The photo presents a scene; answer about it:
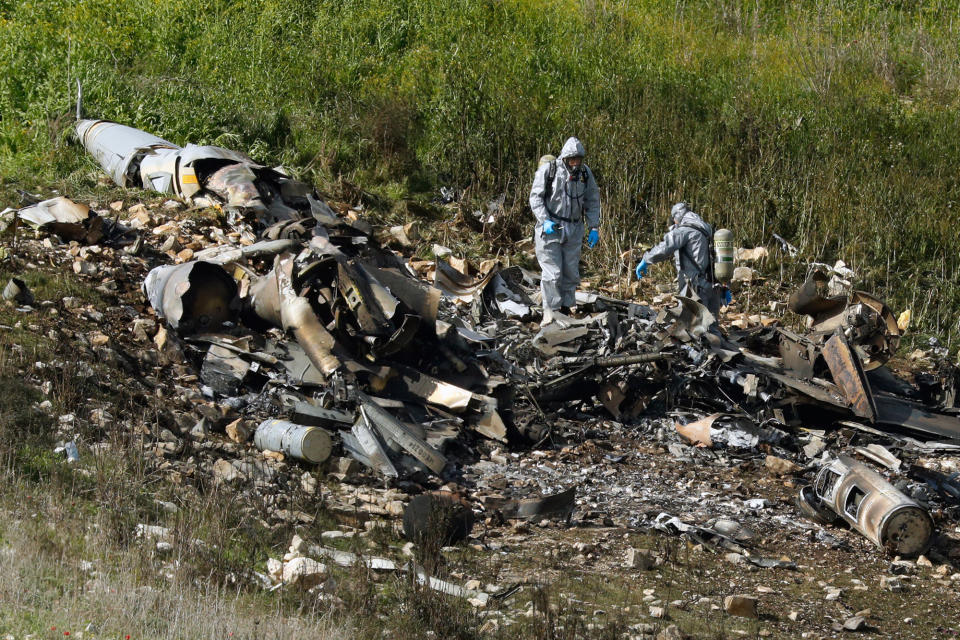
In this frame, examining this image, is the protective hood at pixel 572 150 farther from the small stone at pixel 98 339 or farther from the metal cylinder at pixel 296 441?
the small stone at pixel 98 339

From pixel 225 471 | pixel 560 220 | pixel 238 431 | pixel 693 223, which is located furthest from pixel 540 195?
pixel 225 471

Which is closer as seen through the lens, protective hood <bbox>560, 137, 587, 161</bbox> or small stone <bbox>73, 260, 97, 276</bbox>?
small stone <bbox>73, 260, 97, 276</bbox>

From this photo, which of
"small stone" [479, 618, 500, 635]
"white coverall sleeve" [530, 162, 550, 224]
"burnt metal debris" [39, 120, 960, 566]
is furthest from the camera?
"white coverall sleeve" [530, 162, 550, 224]

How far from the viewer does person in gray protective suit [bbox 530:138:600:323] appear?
929 centimetres

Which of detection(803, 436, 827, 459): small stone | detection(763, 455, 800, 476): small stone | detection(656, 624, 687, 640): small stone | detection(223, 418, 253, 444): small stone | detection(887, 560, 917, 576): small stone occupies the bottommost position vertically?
detection(803, 436, 827, 459): small stone

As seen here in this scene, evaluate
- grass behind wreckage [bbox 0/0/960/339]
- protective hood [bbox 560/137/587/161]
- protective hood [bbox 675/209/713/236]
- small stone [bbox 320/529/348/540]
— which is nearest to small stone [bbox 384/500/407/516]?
small stone [bbox 320/529/348/540]

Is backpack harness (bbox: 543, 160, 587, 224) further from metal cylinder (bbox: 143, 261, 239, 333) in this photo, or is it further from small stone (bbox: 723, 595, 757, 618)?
small stone (bbox: 723, 595, 757, 618)

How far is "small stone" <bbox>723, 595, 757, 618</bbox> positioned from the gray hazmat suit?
4.27m

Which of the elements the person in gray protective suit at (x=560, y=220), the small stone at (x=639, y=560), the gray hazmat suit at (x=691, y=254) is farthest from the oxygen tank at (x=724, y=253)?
the small stone at (x=639, y=560)

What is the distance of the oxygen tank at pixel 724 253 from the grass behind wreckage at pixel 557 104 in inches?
130

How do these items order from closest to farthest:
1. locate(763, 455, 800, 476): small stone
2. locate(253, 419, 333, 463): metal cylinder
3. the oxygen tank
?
1. locate(253, 419, 333, 463): metal cylinder
2. locate(763, 455, 800, 476): small stone
3. the oxygen tank

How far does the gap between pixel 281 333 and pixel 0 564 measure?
421 cm

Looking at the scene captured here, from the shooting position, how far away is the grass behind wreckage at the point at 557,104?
11.7 m

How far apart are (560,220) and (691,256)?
→ 1.50 metres
